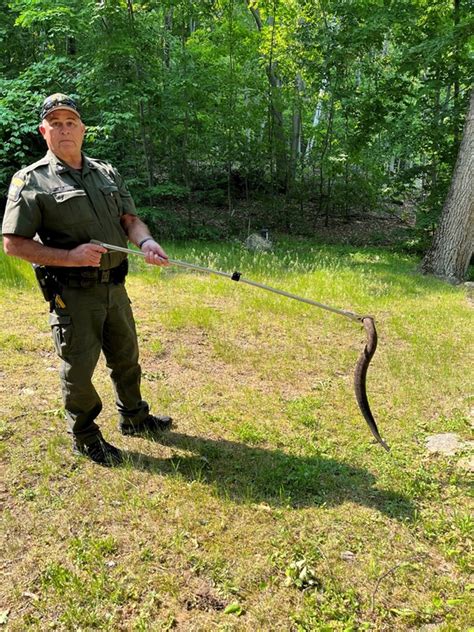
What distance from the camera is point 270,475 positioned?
125 inches

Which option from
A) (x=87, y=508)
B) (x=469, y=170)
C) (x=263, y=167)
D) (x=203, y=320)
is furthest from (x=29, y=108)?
(x=87, y=508)

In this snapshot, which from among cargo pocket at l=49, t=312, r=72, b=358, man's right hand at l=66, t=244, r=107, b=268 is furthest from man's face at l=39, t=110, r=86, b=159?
cargo pocket at l=49, t=312, r=72, b=358

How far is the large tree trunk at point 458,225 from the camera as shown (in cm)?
820

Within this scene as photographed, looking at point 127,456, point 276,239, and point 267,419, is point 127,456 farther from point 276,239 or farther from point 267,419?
point 276,239

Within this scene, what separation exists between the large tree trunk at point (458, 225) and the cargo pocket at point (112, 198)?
23.7 feet

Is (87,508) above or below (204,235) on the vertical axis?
below

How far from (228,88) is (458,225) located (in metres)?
6.18

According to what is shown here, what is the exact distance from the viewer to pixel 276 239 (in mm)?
12594

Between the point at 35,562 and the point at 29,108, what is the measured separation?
390 inches

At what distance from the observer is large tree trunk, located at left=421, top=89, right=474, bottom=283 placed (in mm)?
8203

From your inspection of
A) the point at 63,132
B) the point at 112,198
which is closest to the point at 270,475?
the point at 112,198

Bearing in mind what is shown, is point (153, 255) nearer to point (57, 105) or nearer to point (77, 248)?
point (77, 248)

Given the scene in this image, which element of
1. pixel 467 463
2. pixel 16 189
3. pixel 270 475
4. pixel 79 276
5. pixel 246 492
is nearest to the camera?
pixel 16 189

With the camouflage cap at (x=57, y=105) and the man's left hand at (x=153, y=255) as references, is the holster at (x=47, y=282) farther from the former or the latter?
the camouflage cap at (x=57, y=105)
